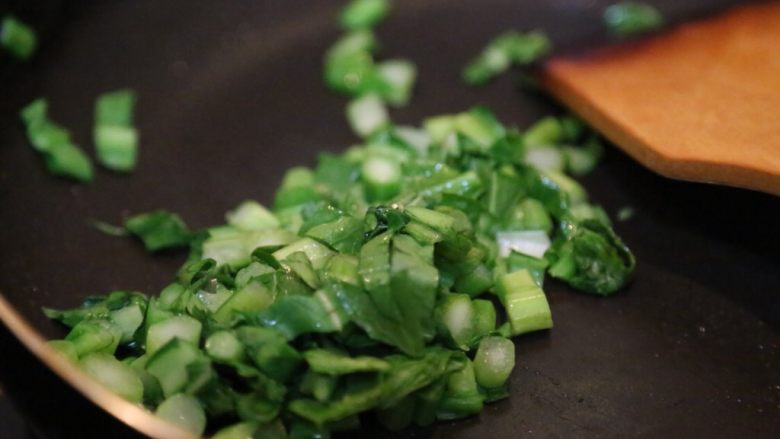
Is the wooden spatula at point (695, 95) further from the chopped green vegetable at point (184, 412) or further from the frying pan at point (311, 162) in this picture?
the chopped green vegetable at point (184, 412)

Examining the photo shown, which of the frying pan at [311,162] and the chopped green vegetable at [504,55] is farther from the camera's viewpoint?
the chopped green vegetable at [504,55]

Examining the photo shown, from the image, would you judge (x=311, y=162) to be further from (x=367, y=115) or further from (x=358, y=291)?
(x=358, y=291)

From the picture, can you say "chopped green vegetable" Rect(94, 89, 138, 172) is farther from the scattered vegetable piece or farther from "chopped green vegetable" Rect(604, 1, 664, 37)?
"chopped green vegetable" Rect(604, 1, 664, 37)

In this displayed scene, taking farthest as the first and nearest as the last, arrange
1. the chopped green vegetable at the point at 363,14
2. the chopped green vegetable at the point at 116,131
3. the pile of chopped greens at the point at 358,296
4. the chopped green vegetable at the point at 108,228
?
the chopped green vegetable at the point at 363,14 < the chopped green vegetable at the point at 116,131 < the chopped green vegetable at the point at 108,228 < the pile of chopped greens at the point at 358,296

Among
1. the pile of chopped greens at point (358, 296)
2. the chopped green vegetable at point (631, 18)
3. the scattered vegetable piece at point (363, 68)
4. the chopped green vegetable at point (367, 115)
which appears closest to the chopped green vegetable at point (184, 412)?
the pile of chopped greens at point (358, 296)

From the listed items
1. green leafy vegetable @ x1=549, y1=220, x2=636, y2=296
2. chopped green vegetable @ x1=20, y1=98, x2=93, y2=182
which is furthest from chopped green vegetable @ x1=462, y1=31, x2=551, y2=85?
chopped green vegetable @ x1=20, y1=98, x2=93, y2=182

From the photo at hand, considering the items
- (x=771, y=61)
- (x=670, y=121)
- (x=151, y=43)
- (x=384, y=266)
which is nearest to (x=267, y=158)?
(x=151, y=43)

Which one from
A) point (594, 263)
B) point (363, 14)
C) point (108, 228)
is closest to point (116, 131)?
point (108, 228)
